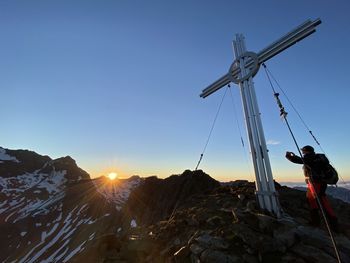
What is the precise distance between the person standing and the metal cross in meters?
1.39

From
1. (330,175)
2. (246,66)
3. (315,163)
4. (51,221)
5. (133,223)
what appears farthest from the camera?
(51,221)

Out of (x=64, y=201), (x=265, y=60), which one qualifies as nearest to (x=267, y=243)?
(x=265, y=60)

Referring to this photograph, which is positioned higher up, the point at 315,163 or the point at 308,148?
the point at 308,148

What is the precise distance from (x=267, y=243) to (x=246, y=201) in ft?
12.9

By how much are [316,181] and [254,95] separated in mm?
4757

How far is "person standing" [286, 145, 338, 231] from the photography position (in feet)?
32.3

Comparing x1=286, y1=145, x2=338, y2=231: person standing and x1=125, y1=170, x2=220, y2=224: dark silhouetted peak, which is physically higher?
x1=125, y1=170, x2=220, y2=224: dark silhouetted peak

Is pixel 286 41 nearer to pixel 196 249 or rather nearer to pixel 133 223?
pixel 196 249

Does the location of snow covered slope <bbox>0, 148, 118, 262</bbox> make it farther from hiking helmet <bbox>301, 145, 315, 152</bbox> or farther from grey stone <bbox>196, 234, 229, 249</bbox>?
hiking helmet <bbox>301, 145, 315, 152</bbox>

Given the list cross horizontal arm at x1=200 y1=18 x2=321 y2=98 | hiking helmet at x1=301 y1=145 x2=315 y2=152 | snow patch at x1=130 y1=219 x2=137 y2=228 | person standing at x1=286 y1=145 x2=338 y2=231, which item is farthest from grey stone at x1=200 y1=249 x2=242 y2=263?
snow patch at x1=130 y1=219 x2=137 y2=228

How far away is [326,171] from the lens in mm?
9852

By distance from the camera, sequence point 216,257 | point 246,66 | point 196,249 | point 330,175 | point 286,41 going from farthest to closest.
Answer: point 246,66
point 286,41
point 330,175
point 196,249
point 216,257

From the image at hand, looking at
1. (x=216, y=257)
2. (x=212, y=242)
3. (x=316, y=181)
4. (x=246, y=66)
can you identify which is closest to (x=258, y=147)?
(x=316, y=181)

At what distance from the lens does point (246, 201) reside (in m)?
12.8
